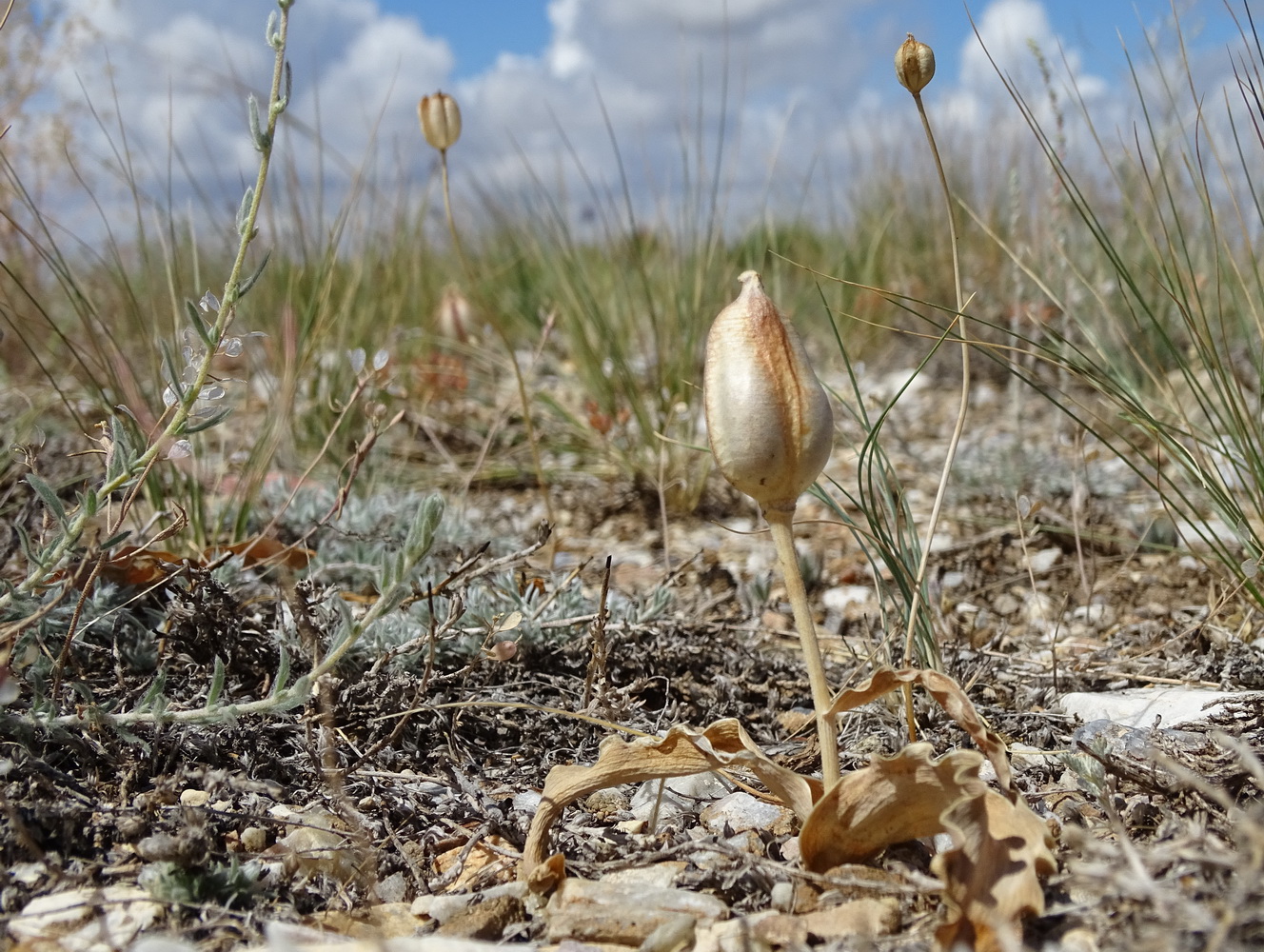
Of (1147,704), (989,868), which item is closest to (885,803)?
(989,868)

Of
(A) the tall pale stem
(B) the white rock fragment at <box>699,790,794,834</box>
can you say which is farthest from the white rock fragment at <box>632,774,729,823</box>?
(A) the tall pale stem

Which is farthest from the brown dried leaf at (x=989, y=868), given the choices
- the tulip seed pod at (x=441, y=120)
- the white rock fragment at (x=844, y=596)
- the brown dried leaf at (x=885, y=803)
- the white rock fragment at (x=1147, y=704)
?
the tulip seed pod at (x=441, y=120)

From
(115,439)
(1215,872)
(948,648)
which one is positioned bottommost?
(948,648)

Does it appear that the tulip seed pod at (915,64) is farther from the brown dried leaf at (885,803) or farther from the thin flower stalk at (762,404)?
the brown dried leaf at (885,803)

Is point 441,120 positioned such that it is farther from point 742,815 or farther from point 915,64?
point 742,815

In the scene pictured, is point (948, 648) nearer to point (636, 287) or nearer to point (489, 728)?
point (489, 728)

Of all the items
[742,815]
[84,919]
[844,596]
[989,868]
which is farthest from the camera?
[844,596]

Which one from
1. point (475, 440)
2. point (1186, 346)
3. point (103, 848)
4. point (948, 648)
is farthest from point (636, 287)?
point (103, 848)
